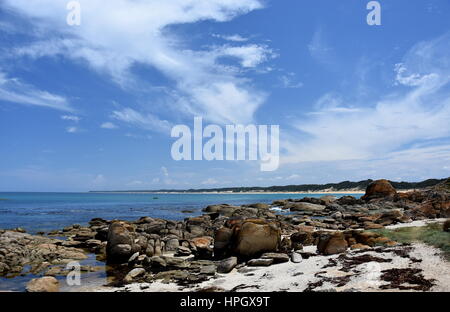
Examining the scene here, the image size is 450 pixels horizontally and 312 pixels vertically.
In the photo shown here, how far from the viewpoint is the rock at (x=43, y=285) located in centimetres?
1236

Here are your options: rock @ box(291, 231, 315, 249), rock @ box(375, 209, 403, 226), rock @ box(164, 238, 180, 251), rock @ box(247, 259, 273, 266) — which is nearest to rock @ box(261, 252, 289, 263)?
rock @ box(247, 259, 273, 266)

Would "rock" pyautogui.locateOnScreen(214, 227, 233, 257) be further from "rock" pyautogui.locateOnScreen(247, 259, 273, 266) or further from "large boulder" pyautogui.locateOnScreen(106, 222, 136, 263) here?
"large boulder" pyautogui.locateOnScreen(106, 222, 136, 263)

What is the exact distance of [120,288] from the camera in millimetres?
12422

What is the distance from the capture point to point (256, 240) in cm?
1603

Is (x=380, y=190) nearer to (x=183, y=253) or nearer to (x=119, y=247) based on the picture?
(x=183, y=253)

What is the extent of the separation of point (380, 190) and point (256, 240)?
48793mm

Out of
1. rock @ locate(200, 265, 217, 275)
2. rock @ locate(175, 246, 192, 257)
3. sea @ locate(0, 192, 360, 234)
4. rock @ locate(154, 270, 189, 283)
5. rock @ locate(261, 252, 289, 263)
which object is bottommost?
sea @ locate(0, 192, 360, 234)

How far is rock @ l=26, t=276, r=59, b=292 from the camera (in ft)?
40.5

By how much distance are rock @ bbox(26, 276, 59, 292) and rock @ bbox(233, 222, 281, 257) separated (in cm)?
836

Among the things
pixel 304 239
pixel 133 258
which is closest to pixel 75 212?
pixel 133 258

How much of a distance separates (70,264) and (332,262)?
44.8 feet

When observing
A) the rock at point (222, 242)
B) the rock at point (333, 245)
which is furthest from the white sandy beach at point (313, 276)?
the rock at point (222, 242)

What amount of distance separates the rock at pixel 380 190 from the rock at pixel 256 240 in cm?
4637

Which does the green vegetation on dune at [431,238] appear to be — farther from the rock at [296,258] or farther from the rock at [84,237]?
the rock at [84,237]
